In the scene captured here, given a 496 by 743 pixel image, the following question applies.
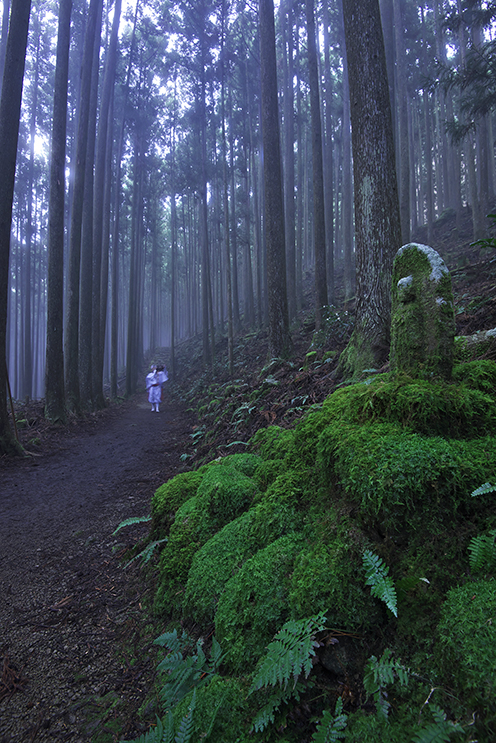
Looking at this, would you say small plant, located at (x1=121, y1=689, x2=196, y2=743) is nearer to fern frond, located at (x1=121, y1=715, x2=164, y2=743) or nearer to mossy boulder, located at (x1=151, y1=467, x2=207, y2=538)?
fern frond, located at (x1=121, y1=715, x2=164, y2=743)

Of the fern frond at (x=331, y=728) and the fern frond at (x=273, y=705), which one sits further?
the fern frond at (x=273, y=705)

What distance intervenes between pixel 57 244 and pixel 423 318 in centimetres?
1124

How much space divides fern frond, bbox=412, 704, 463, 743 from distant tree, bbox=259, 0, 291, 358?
8.50 m

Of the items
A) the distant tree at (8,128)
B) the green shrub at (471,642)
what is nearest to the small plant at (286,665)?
the green shrub at (471,642)

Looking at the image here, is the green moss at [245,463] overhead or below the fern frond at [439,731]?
overhead

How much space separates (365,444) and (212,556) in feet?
4.55

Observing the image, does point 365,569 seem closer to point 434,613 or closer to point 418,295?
point 434,613

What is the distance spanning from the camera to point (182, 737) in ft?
4.91

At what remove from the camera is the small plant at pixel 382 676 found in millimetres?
1326

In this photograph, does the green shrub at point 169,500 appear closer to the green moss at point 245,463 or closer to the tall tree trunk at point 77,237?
the green moss at point 245,463

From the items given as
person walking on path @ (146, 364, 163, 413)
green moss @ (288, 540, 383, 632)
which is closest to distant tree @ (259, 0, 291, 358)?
person walking on path @ (146, 364, 163, 413)

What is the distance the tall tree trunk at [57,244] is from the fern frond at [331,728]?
34.5ft

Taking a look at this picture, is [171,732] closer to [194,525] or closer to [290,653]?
[290,653]

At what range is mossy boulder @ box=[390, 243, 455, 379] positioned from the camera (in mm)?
2490
